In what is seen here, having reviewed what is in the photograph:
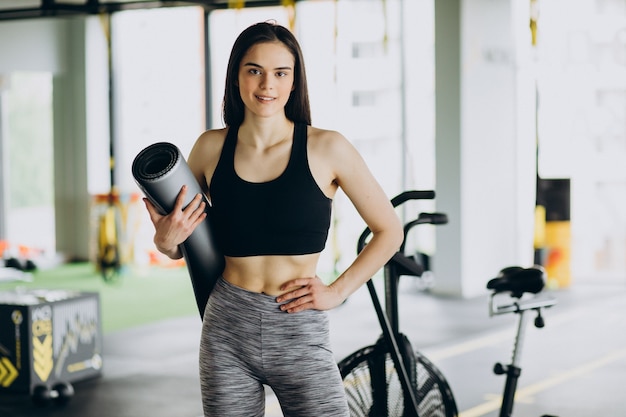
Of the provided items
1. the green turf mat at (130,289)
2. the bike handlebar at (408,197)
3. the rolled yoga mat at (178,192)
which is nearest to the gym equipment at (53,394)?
the green turf mat at (130,289)

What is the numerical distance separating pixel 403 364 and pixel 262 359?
108 cm

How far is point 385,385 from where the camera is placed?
9.95 feet

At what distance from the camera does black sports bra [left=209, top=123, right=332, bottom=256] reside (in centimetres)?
200

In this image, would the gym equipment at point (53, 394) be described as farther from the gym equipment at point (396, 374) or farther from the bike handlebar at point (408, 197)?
→ the bike handlebar at point (408, 197)

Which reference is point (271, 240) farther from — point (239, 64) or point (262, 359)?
point (239, 64)

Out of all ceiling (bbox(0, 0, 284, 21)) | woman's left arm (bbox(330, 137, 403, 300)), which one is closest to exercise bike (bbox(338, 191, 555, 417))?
woman's left arm (bbox(330, 137, 403, 300))

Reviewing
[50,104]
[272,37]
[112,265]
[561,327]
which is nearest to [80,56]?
[50,104]

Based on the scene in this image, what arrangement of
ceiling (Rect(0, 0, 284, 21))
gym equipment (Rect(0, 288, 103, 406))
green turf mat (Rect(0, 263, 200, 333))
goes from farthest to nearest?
ceiling (Rect(0, 0, 284, 21))
green turf mat (Rect(0, 263, 200, 333))
gym equipment (Rect(0, 288, 103, 406))

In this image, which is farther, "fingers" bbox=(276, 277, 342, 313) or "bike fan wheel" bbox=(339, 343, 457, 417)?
"bike fan wheel" bbox=(339, 343, 457, 417)

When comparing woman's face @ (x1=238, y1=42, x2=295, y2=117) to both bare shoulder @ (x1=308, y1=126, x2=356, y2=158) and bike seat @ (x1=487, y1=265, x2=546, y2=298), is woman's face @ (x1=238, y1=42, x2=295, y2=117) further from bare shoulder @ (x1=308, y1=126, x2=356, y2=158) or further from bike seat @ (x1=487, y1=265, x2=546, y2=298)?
bike seat @ (x1=487, y1=265, x2=546, y2=298)

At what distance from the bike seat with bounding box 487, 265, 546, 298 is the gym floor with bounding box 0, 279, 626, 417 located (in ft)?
4.26

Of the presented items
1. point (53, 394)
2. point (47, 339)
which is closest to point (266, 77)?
point (53, 394)

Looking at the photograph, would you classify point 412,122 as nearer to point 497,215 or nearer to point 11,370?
point 497,215

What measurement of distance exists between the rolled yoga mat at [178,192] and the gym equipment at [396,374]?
2.81 feet
